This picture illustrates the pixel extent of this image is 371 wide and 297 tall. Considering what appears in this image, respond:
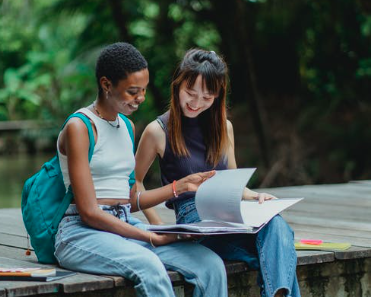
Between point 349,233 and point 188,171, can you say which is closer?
point 188,171

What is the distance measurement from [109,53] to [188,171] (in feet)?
2.51

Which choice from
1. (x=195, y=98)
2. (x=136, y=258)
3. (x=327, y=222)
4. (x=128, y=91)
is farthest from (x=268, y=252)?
(x=327, y=222)

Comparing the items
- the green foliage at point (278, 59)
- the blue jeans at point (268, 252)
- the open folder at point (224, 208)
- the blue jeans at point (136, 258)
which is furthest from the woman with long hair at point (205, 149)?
the green foliage at point (278, 59)

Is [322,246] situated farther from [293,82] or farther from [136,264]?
[293,82]

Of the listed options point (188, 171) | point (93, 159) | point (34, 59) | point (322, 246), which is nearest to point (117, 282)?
point (93, 159)

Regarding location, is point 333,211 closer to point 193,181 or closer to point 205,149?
point 205,149

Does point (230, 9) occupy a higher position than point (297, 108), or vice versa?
point (230, 9)

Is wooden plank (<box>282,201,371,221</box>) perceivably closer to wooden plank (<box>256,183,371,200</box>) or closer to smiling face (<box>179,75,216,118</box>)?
wooden plank (<box>256,183,371,200</box>)

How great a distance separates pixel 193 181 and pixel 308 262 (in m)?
0.72

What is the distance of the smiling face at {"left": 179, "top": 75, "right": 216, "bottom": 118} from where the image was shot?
149 inches

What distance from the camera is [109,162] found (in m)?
3.51

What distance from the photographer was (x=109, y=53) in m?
3.48

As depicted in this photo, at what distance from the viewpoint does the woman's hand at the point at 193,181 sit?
3654mm

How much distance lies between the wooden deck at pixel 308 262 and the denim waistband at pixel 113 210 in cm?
29
